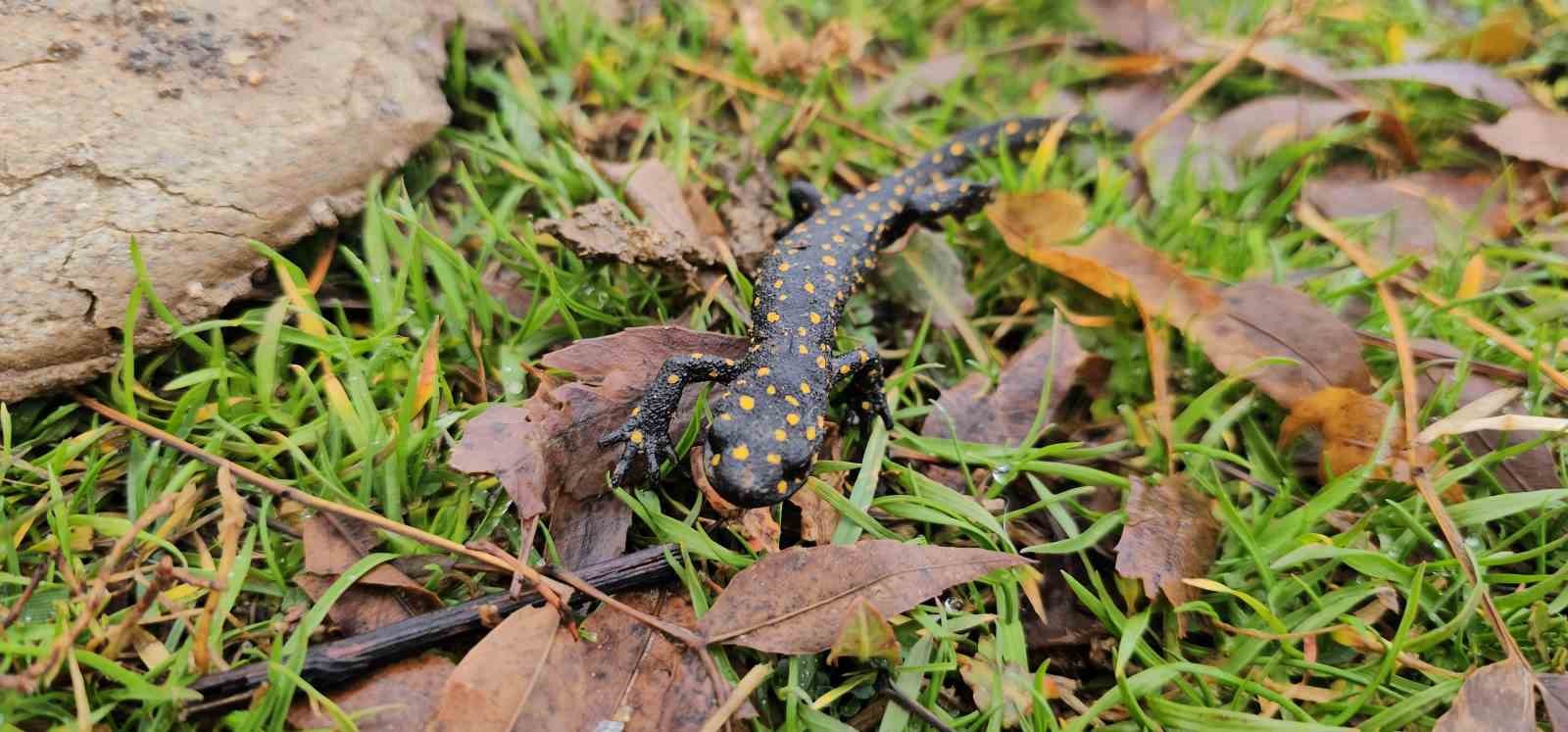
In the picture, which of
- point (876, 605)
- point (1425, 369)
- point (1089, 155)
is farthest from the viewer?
point (1089, 155)

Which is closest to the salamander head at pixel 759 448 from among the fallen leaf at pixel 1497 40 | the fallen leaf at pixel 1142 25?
the fallen leaf at pixel 1142 25

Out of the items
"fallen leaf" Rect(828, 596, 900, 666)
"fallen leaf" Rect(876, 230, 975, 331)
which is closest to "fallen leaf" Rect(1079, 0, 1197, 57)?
"fallen leaf" Rect(876, 230, 975, 331)

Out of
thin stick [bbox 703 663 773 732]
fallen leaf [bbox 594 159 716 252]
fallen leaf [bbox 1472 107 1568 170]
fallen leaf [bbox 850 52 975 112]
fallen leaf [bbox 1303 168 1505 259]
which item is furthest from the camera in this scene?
fallen leaf [bbox 850 52 975 112]

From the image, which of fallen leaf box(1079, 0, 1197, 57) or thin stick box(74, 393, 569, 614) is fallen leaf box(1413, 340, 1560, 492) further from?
thin stick box(74, 393, 569, 614)

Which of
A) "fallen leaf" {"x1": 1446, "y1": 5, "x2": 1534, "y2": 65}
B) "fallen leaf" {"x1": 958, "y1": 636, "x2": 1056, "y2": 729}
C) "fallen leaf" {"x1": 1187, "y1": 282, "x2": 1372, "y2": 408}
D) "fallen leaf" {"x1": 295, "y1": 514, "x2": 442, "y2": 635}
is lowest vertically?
"fallen leaf" {"x1": 958, "y1": 636, "x2": 1056, "y2": 729}

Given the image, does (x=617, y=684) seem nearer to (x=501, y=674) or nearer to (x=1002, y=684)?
(x=501, y=674)

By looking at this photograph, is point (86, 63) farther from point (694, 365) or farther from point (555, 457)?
point (694, 365)

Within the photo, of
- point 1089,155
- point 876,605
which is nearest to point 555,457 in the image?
point 876,605
